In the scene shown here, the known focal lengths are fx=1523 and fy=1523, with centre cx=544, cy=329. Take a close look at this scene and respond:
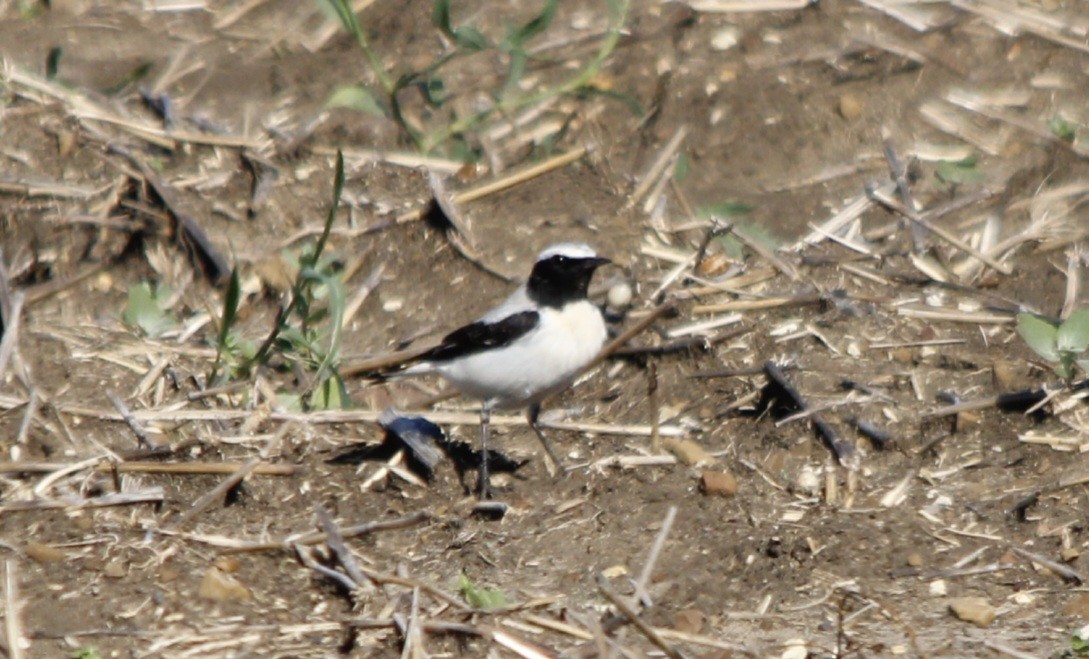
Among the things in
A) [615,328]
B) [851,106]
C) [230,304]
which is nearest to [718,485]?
[615,328]

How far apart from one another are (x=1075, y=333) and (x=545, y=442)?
2.28 metres

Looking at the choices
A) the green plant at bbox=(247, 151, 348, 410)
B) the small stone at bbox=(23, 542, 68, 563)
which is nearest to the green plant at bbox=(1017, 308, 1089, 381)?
the green plant at bbox=(247, 151, 348, 410)

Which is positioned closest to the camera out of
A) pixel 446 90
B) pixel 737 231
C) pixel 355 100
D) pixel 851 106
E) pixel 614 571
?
pixel 614 571

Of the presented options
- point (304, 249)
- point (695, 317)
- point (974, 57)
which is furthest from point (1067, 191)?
point (304, 249)

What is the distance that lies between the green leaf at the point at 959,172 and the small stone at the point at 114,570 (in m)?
4.89

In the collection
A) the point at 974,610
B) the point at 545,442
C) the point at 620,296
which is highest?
the point at 974,610

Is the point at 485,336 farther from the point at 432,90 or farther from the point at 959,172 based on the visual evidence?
the point at 959,172

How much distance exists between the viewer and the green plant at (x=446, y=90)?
7.67 meters

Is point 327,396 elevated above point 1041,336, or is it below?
below

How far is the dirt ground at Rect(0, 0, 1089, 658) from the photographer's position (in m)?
5.30

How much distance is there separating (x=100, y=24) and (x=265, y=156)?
214cm

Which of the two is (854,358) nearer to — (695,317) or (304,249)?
(695,317)

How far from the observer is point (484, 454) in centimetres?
638

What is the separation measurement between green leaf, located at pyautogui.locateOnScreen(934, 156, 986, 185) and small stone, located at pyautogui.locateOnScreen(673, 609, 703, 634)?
3866 millimetres
